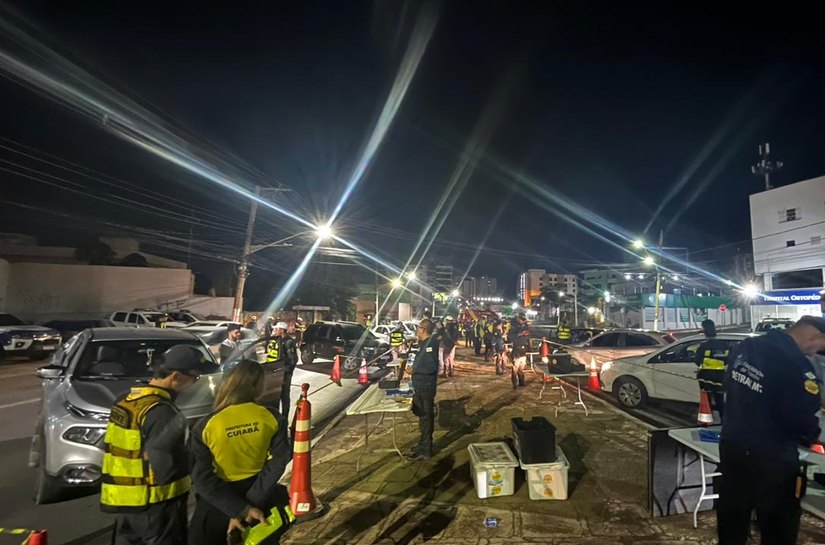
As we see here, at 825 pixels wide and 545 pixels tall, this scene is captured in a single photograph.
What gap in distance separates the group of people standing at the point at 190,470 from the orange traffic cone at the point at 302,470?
1744 mm

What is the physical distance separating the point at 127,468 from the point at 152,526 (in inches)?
13.7

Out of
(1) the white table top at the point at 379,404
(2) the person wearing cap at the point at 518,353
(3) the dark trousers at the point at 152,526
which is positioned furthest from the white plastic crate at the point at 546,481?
(2) the person wearing cap at the point at 518,353

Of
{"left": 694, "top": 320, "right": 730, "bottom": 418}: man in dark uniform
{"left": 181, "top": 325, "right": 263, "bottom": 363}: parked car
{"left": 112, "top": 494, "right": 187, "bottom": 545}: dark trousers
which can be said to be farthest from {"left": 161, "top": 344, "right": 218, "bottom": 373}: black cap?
{"left": 181, "top": 325, "right": 263, "bottom": 363}: parked car

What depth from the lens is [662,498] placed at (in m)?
3.90

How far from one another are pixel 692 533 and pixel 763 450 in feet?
5.27

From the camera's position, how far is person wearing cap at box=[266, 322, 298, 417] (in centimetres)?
726

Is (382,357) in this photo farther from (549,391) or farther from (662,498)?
(662,498)

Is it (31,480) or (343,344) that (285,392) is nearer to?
(31,480)

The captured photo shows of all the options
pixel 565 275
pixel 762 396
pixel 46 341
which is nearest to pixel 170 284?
pixel 46 341

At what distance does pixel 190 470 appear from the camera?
90.7 inches

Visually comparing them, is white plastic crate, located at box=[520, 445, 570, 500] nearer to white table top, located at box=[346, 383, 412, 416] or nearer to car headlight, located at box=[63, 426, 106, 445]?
white table top, located at box=[346, 383, 412, 416]

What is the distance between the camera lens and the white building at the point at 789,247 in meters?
26.9

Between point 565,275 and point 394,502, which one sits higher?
point 565,275

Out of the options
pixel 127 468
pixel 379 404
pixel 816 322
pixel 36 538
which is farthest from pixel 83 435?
pixel 816 322
